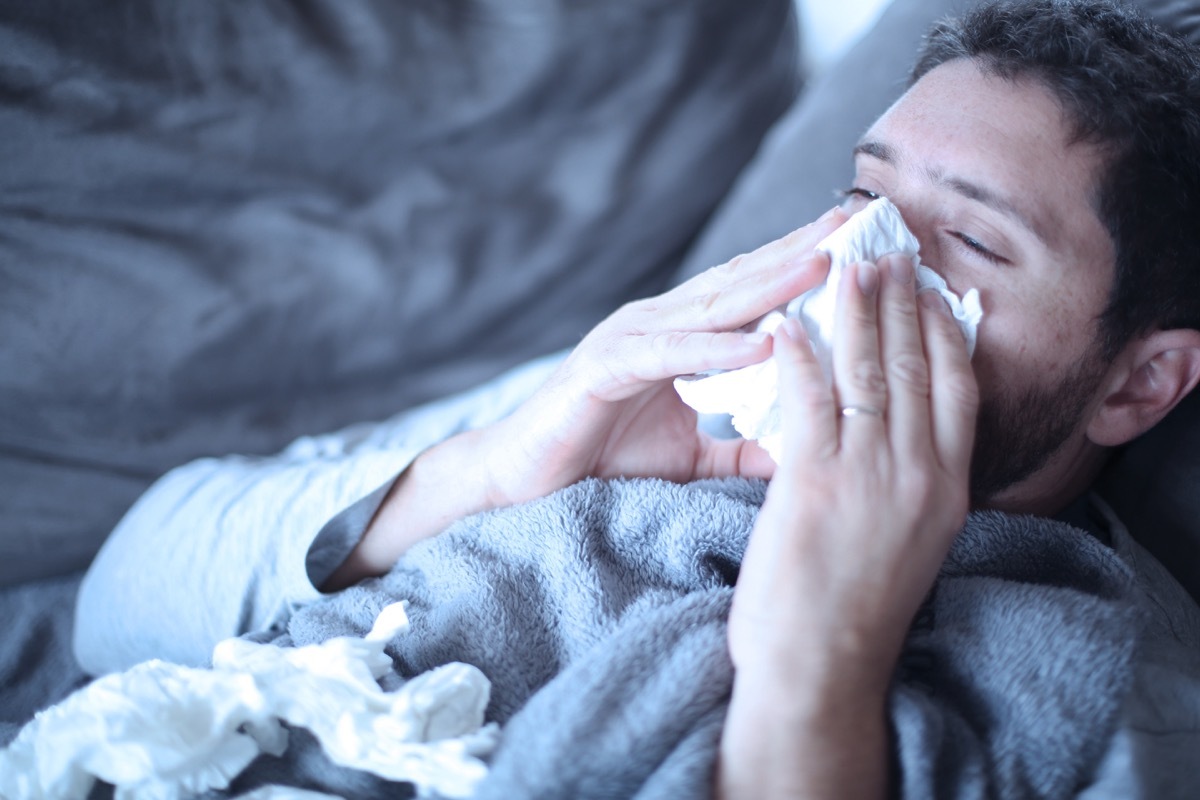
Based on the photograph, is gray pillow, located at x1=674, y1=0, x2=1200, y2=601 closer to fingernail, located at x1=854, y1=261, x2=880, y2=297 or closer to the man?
the man

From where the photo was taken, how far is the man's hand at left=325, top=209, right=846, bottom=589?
0.77m

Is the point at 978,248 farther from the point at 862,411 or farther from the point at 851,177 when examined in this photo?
the point at 851,177

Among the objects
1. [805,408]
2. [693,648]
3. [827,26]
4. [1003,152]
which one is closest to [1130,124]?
[1003,152]

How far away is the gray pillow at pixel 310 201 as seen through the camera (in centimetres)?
115

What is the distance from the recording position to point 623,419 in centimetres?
96

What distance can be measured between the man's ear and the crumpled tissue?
706 mm

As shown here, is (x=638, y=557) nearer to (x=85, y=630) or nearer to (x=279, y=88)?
(x=85, y=630)

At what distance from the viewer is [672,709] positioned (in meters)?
0.65

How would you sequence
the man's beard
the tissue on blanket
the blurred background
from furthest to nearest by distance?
the blurred background < the man's beard < the tissue on blanket

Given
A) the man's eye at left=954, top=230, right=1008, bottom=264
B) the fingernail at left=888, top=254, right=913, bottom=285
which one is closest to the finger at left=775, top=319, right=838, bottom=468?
the fingernail at left=888, top=254, right=913, bottom=285

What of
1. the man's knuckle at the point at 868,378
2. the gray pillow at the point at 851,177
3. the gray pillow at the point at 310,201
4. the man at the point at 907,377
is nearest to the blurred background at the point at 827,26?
the gray pillow at the point at 310,201

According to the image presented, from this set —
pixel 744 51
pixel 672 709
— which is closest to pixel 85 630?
pixel 672 709

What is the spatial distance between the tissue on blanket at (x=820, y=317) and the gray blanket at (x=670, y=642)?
0.12 meters

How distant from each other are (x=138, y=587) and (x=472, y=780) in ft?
1.93
